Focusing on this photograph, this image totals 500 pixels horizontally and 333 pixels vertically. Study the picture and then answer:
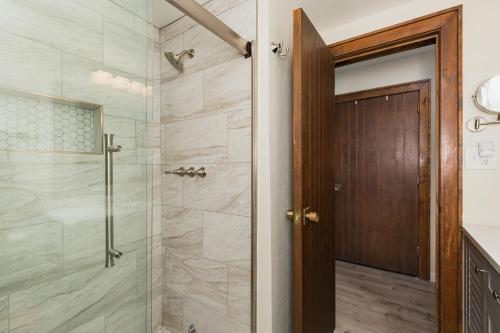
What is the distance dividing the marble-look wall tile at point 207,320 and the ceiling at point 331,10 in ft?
5.85

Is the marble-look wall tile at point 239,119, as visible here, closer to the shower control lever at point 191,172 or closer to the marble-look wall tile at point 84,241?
the shower control lever at point 191,172

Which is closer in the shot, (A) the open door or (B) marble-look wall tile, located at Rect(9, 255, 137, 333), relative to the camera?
(B) marble-look wall tile, located at Rect(9, 255, 137, 333)

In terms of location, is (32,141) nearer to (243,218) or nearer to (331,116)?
(243,218)

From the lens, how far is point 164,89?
1679mm

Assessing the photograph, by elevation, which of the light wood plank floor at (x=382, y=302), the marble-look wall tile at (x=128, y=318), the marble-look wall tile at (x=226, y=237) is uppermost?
the marble-look wall tile at (x=226, y=237)

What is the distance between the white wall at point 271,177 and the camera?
1182 mm

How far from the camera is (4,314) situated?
0.65 m

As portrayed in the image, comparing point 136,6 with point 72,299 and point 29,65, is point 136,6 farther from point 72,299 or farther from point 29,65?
point 72,299

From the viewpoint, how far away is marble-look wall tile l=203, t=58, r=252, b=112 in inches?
49.4

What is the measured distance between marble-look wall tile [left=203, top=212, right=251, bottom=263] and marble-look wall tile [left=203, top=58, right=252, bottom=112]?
2.06ft

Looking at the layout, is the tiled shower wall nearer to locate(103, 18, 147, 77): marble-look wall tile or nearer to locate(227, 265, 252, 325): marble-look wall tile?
locate(227, 265, 252, 325): marble-look wall tile

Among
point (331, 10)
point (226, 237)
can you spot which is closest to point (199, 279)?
point (226, 237)

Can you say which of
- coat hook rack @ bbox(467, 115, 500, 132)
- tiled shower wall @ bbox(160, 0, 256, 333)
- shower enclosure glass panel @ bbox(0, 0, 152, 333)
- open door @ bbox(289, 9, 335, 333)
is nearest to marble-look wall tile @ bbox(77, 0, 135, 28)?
shower enclosure glass panel @ bbox(0, 0, 152, 333)

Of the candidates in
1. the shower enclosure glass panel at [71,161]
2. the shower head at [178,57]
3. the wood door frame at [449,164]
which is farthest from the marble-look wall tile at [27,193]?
the wood door frame at [449,164]
